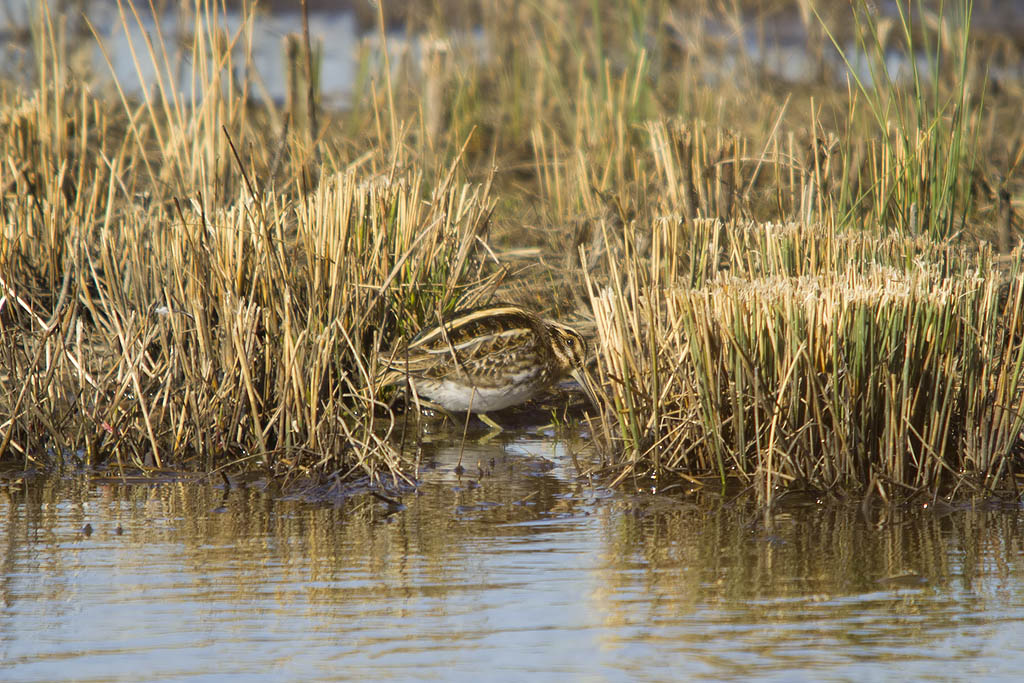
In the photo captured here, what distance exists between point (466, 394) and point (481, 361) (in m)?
0.15

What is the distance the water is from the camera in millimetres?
2967

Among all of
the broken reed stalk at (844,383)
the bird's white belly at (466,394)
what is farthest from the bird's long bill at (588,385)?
the bird's white belly at (466,394)

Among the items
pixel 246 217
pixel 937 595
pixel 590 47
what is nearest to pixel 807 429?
pixel 937 595

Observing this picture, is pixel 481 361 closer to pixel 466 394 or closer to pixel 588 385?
pixel 466 394

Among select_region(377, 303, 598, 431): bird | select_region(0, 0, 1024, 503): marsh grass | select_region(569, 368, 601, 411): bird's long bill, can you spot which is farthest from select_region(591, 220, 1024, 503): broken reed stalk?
select_region(377, 303, 598, 431): bird

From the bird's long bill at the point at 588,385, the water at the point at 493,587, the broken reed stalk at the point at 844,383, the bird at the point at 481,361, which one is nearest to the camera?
the water at the point at 493,587

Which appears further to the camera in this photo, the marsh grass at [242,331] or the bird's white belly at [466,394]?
the bird's white belly at [466,394]

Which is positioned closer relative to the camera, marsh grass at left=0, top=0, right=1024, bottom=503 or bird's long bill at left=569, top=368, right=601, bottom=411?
marsh grass at left=0, top=0, right=1024, bottom=503

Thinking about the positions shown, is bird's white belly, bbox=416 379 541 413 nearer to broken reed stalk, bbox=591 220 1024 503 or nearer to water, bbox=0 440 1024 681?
water, bbox=0 440 1024 681

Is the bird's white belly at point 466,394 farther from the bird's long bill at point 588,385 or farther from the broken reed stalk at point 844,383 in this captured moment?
the broken reed stalk at point 844,383

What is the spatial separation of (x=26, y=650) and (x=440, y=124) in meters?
6.52

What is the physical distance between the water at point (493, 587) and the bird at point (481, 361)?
35.1 inches

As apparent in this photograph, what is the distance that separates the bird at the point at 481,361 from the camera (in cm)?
536

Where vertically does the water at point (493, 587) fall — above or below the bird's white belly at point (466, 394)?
below
